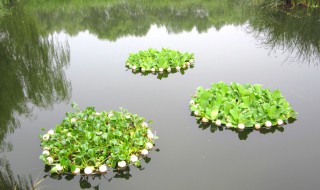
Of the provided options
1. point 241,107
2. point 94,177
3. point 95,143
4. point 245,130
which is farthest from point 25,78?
point 245,130

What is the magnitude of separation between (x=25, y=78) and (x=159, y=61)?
10.8ft

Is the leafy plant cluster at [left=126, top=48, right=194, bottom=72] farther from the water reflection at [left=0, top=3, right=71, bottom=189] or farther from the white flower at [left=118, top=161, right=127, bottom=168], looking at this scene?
the white flower at [left=118, top=161, right=127, bottom=168]

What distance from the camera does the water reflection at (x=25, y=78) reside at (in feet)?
18.5

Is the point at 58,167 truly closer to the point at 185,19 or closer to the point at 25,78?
the point at 25,78

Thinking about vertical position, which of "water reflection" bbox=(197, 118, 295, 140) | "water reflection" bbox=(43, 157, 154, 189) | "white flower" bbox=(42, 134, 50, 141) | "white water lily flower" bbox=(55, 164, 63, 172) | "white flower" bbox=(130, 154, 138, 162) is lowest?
"water reflection" bbox=(197, 118, 295, 140)

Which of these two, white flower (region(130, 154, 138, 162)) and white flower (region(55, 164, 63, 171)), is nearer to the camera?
white flower (region(55, 164, 63, 171))

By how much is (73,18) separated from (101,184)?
12.6 metres

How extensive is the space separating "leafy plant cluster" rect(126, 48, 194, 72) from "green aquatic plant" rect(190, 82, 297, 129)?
A: 2.19 metres

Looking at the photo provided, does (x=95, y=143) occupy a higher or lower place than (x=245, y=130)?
higher

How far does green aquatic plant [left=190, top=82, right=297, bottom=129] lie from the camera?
5344 mm

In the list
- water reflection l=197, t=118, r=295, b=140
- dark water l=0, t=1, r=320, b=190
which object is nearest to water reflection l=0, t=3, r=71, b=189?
dark water l=0, t=1, r=320, b=190

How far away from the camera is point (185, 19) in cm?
1430

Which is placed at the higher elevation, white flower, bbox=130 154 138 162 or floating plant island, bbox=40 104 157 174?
floating plant island, bbox=40 104 157 174

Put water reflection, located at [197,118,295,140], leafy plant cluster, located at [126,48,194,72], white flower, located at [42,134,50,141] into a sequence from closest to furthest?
white flower, located at [42,134,50,141] < water reflection, located at [197,118,295,140] < leafy plant cluster, located at [126,48,194,72]
